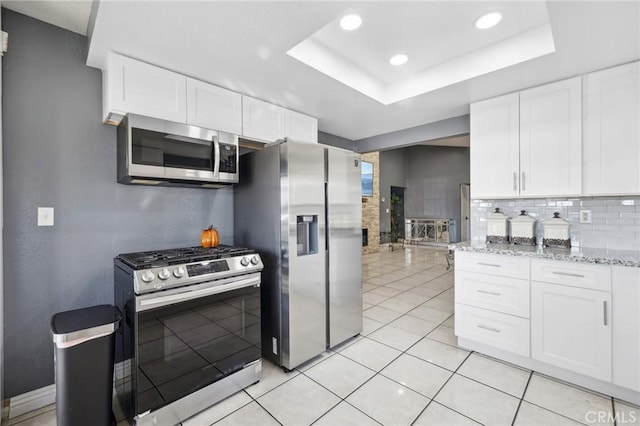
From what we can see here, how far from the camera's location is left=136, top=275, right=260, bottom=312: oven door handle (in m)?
1.67

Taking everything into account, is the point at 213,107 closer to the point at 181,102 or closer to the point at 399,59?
the point at 181,102

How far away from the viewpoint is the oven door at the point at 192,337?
169 cm

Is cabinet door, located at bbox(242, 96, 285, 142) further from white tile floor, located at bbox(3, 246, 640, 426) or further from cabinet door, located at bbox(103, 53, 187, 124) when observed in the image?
white tile floor, located at bbox(3, 246, 640, 426)

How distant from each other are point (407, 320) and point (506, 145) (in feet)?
7.19

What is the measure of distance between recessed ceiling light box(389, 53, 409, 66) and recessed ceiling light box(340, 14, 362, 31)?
584mm

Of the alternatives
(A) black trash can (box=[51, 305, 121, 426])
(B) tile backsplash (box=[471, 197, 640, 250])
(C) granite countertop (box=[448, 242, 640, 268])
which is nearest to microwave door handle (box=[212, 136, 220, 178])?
(A) black trash can (box=[51, 305, 121, 426])

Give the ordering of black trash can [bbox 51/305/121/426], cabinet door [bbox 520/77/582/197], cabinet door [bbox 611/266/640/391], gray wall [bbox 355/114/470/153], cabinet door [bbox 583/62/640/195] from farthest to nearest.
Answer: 1. gray wall [bbox 355/114/470/153]
2. cabinet door [bbox 520/77/582/197]
3. cabinet door [bbox 583/62/640/195]
4. cabinet door [bbox 611/266/640/391]
5. black trash can [bbox 51/305/121/426]

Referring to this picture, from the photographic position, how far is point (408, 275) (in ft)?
18.5

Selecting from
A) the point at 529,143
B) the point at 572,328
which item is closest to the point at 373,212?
the point at 529,143

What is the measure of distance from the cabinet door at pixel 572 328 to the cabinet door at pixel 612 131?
93 centimetres

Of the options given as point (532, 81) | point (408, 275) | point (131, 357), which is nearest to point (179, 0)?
point (131, 357)

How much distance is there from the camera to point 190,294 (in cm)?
184

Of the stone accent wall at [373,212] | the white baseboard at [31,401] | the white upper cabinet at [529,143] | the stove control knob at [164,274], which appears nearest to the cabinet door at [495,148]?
the white upper cabinet at [529,143]

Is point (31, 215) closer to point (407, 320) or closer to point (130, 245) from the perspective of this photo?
point (130, 245)
